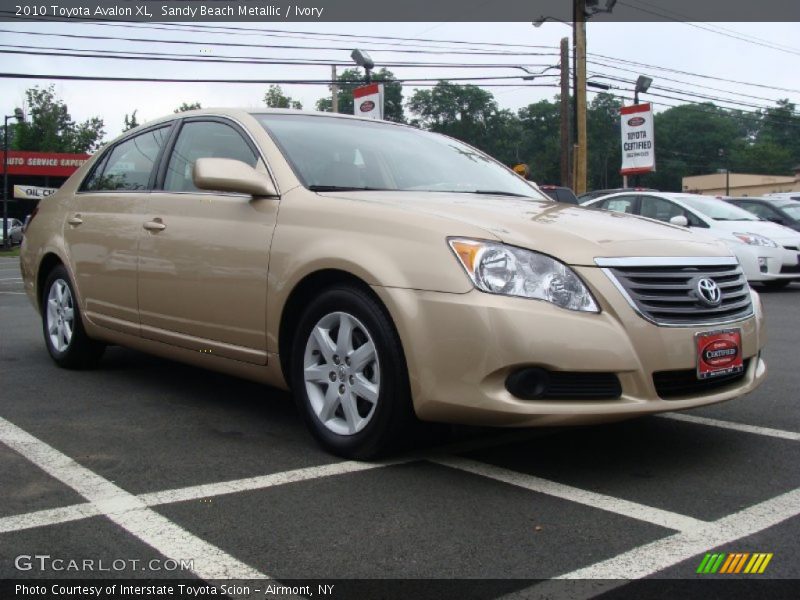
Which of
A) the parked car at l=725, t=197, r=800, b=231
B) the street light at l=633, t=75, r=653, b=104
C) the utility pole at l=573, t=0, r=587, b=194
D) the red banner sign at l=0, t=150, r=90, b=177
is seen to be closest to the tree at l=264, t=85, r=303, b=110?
the red banner sign at l=0, t=150, r=90, b=177

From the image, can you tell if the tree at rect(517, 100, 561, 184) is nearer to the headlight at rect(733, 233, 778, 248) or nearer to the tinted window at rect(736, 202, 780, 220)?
the tinted window at rect(736, 202, 780, 220)

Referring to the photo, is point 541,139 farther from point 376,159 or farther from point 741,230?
point 376,159

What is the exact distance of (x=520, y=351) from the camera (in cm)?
332

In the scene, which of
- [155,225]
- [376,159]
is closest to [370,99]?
[155,225]

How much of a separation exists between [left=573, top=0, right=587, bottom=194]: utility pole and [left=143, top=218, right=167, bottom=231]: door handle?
55.5 ft

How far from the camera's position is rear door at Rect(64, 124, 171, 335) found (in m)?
5.13

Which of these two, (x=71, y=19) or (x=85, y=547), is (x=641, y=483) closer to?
(x=85, y=547)

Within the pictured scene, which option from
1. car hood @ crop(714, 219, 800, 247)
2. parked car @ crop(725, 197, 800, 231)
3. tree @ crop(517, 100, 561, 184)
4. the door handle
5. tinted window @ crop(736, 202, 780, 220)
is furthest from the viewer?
tree @ crop(517, 100, 561, 184)

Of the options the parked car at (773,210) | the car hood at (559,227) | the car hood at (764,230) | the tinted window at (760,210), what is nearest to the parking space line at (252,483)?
the car hood at (559,227)

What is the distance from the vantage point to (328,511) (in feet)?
10.3

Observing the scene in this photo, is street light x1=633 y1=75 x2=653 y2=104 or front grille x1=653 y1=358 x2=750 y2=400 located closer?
front grille x1=653 y1=358 x2=750 y2=400

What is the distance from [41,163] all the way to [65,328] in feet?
185

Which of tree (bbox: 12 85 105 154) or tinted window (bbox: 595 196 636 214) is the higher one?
tree (bbox: 12 85 105 154)

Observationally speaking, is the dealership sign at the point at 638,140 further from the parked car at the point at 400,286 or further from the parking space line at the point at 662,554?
the parking space line at the point at 662,554
